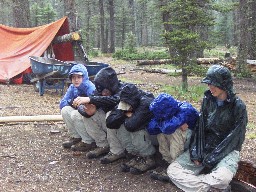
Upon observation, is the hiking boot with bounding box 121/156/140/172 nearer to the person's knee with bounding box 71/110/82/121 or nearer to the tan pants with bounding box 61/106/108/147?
the tan pants with bounding box 61/106/108/147

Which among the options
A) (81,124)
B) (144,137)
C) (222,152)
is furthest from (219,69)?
(81,124)

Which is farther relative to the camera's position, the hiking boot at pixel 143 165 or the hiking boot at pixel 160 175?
the hiking boot at pixel 143 165

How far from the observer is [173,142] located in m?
4.00

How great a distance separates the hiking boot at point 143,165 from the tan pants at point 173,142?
0.93 feet

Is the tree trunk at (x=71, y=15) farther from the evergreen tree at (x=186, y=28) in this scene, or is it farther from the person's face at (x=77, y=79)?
the person's face at (x=77, y=79)

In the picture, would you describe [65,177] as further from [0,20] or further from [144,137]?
[0,20]

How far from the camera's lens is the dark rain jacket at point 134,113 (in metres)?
4.14

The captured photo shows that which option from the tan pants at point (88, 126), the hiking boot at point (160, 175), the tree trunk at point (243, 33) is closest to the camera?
the hiking boot at point (160, 175)

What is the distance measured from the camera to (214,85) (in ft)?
11.7

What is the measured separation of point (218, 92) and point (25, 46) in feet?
31.3

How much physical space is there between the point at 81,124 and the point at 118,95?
0.77 metres

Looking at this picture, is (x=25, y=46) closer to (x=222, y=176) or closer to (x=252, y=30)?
(x=252, y=30)

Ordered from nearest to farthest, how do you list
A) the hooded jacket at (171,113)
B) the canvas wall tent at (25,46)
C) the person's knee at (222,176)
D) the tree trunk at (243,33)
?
the person's knee at (222,176) → the hooded jacket at (171,113) → the canvas wall tent at (25,46) → the tree trunk at (243,33)

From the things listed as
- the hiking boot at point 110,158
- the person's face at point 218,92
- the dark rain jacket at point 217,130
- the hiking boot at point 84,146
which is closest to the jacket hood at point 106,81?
the hiking boot at point 110,158
